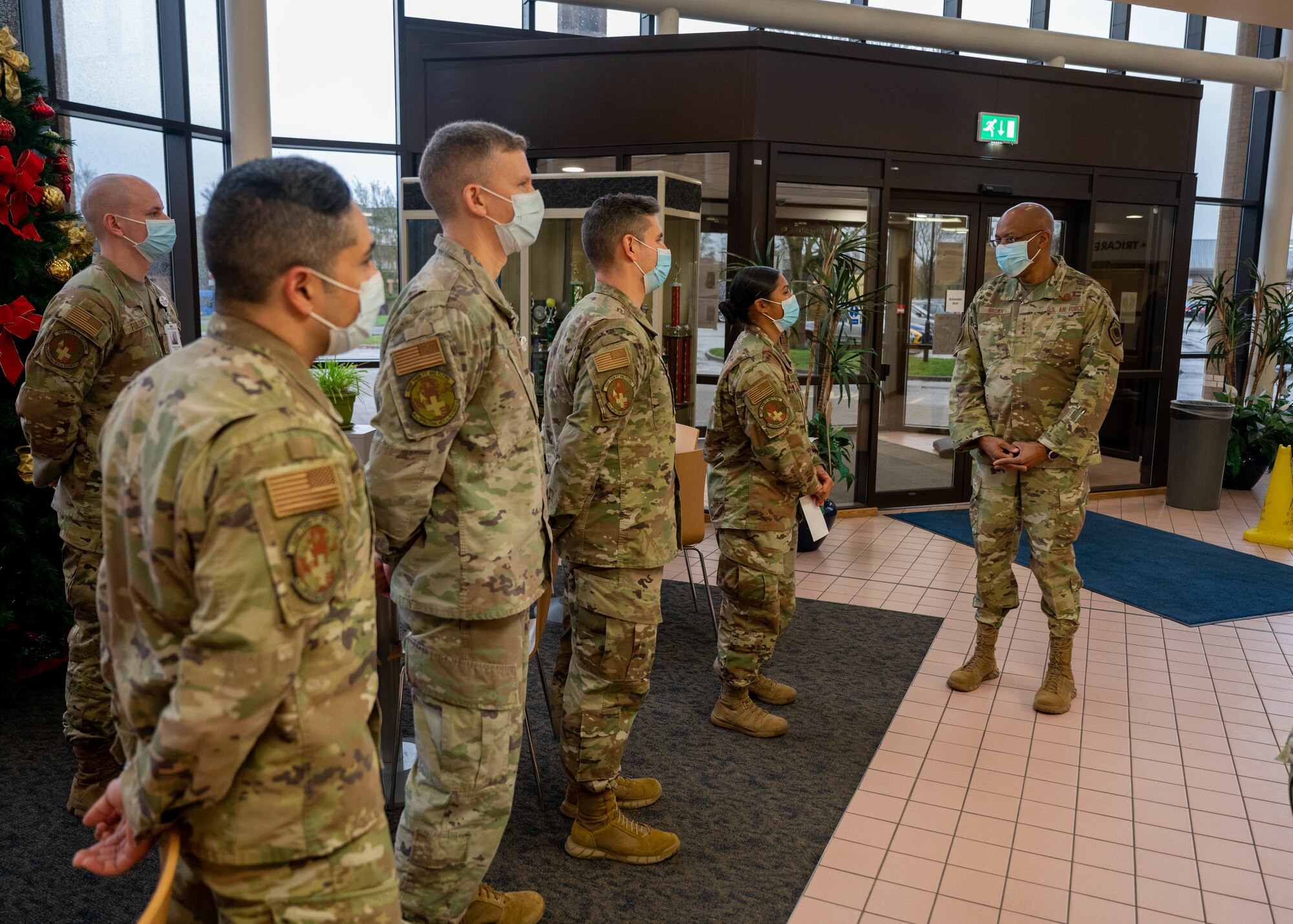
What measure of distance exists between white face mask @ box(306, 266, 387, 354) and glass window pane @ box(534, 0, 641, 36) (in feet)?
21.7

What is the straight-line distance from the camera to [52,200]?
136 inches

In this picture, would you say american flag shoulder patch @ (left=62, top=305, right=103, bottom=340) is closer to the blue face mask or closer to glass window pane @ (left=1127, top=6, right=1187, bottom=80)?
the blue face mask

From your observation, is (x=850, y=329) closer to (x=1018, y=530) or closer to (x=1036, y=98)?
(x=1036, y=98)

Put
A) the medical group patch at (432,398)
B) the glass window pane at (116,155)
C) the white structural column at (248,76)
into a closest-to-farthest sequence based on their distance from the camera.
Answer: the medical group patch at (432,398), the glass window pane at (116,155), the white structural column at (248,76)

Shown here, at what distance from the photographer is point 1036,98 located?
21.6ft

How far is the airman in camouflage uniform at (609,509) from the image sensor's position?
2.41 m

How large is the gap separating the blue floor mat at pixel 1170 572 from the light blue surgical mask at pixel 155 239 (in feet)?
13.4

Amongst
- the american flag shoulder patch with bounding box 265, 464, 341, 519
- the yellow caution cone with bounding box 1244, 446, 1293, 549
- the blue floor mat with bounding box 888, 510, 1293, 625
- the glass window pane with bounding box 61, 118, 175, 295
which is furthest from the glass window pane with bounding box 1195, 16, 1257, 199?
the american flag shoulder patch with bounding box 265, 464, 341, 519

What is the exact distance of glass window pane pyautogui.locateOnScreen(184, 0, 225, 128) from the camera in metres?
6.02

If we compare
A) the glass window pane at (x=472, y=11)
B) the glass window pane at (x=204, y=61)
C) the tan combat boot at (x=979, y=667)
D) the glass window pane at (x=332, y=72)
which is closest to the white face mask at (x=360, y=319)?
the tan combat boot at (x=979, y=667)

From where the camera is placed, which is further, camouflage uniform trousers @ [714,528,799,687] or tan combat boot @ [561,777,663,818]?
camouflage uniform trousers @ [714,528,799,687]

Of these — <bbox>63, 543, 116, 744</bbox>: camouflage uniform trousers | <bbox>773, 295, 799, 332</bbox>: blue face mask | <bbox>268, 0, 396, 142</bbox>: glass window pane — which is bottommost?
<bbox>63, 543, 116, 744</bbox>: camouflage uniform trousers

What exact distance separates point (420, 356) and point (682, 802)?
1.70 metres

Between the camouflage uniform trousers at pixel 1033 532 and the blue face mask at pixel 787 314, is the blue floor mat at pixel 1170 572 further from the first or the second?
the blue face mask at pixel 787 314
